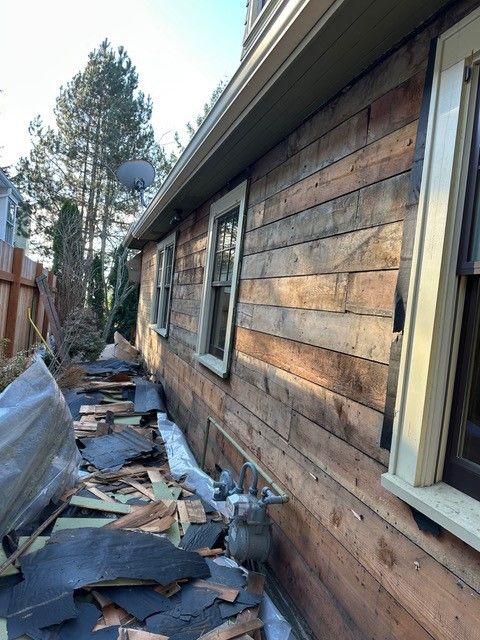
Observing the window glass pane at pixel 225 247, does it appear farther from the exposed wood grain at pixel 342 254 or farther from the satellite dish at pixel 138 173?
the satellite dish at pixel 138 173

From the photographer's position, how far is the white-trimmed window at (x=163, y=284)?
7.81 m

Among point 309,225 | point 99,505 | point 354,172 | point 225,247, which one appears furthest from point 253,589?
point 225,247

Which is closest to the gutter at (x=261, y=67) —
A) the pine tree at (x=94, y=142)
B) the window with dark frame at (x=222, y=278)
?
the window with dark frame at (x=222, y=278)

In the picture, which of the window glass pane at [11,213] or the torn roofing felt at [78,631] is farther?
the window glass pane at [11,213]

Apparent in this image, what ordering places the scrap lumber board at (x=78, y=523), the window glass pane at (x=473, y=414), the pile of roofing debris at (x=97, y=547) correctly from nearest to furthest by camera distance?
1. the window glass pane at (x=473, y=414)
2. the pile of roofing debris at (x=97, y=547)
3. the scrap lumber board at (x=78, y=523)

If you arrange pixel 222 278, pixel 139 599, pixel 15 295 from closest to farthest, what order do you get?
pixel 139 599 → pixel 222 278 → pixel 15 295

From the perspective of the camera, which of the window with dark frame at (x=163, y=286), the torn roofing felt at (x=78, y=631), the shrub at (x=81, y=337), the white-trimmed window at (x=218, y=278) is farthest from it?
the shrub at (x=81, y=337)

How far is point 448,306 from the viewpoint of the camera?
157 cm

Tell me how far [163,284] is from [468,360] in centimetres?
713

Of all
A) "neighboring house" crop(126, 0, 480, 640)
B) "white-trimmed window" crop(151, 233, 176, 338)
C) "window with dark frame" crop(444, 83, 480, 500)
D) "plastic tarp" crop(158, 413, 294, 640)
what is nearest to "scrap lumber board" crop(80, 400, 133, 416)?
"plastic tarp" crop(158, 413, 294, 640)

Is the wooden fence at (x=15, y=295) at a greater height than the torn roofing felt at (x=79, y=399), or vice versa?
the wooden fence at (x=15, y=295)

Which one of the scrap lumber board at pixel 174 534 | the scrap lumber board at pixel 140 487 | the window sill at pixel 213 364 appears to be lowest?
the scrap lumber board at pixel 140 487

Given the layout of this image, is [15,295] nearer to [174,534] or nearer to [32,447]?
[32,447]

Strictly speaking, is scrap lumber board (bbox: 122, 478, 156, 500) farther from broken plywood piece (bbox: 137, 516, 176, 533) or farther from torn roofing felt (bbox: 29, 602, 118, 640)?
torn roofing felt (bbox: 29, 602, 118, 640)
